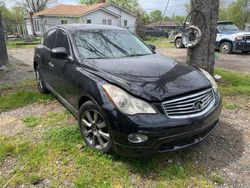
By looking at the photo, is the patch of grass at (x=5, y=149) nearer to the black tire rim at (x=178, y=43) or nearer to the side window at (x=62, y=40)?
the side window at (x=62, y=40)

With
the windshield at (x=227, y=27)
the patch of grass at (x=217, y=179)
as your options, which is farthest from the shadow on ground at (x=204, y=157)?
the windshield at (x=227, y=27)

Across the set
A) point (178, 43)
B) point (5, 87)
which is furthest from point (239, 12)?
point (5, 87)

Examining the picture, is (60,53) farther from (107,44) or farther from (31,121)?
(31,121)

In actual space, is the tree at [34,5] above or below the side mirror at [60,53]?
above

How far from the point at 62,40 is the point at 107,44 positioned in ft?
2.82

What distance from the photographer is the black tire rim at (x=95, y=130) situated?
295 cm

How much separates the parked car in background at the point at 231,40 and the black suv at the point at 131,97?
11.1 m

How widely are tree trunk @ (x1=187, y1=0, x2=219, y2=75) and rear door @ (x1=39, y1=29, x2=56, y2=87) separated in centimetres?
329

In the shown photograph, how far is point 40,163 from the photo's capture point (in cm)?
303

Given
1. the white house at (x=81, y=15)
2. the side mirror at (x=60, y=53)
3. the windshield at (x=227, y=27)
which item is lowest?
the side mirror at (x=60, y=53)

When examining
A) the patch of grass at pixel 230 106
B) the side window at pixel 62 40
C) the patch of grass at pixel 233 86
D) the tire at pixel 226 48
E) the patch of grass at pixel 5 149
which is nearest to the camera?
the patch of grass at pixel 5 149

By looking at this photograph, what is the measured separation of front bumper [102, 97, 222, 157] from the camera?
2.51 metres

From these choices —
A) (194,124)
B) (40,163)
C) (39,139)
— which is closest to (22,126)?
(39,139)

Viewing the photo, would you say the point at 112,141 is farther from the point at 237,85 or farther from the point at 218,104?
the point at 237,85
